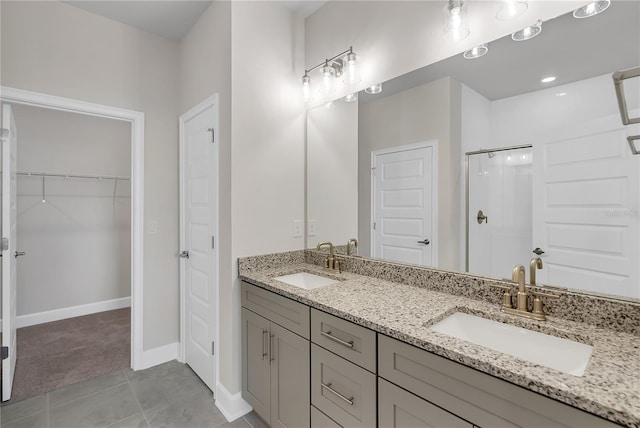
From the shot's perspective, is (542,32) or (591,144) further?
(542,32)

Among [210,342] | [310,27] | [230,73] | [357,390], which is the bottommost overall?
[210,342]

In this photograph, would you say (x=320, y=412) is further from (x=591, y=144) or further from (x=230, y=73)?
(x=230, y=73)

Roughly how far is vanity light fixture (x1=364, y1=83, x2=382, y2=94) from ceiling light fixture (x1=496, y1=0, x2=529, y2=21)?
686mm

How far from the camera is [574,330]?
1.03 metres

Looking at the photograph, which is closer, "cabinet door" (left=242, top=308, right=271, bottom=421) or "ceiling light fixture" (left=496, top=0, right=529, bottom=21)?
"ceiling light fixture" (left=496, top=0, right=529, bottom=21)

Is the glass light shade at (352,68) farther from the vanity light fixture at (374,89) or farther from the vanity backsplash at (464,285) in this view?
the vanity backsplash at (464,285)

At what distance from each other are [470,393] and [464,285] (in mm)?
638

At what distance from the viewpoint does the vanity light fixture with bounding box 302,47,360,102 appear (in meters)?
1.93

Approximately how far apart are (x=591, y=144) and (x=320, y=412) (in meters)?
1.55

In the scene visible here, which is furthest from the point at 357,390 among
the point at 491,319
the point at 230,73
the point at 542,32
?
the point at 230,73

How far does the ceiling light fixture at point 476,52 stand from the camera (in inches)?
55.1

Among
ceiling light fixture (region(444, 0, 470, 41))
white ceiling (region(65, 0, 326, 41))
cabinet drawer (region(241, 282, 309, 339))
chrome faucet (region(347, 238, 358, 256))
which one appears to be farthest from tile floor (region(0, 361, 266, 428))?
white ceiling (region(65, 0, 326, 41))

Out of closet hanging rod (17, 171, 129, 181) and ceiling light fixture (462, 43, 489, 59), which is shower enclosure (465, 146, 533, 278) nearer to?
ceiling light fixture (462, 43, 489, 59)

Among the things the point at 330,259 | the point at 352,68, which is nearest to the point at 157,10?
the point at 352,68
